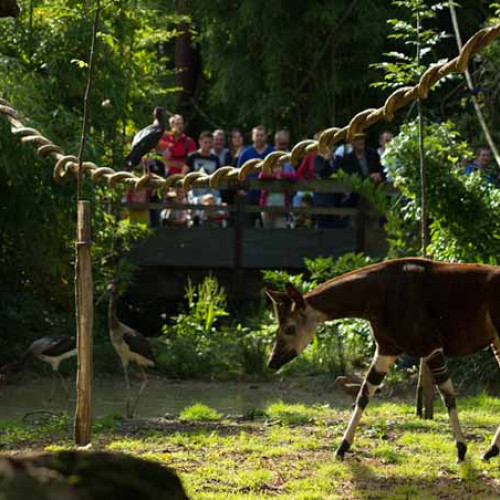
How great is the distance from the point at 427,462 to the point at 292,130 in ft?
46.5

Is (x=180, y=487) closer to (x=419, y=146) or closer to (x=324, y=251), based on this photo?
(x=419, y=146)

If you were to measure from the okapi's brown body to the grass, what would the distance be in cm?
88

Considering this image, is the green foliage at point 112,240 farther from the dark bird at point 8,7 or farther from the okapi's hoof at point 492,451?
the dark bird at point 8,7

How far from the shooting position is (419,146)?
1316 centimetres

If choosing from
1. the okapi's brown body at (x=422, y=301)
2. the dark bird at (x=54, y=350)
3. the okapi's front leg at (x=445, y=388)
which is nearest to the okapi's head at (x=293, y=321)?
the okapi's brown body at (x=422, y=301)

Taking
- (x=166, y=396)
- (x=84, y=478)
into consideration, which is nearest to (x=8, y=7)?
(x=84, y=478)

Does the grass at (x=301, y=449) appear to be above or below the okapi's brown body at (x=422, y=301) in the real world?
below

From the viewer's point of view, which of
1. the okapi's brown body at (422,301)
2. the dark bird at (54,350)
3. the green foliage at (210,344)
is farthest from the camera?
the green foliage at (210,344)

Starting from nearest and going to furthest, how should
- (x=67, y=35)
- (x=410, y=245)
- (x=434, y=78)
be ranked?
(x=434, y=78)
(x=410, y=245)
(x=67, y=35)

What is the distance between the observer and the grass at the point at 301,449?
865cm

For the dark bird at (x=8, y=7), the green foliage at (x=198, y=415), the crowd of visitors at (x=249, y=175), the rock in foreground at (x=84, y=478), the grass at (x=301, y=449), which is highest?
the crowd of visitors at (x=249, y=175)

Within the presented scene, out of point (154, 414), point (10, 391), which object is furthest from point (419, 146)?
point (10, 391)

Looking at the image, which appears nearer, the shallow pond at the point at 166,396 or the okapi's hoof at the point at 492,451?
the okapi's hoof at the point at 492,451

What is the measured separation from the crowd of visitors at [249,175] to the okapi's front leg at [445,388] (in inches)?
320
